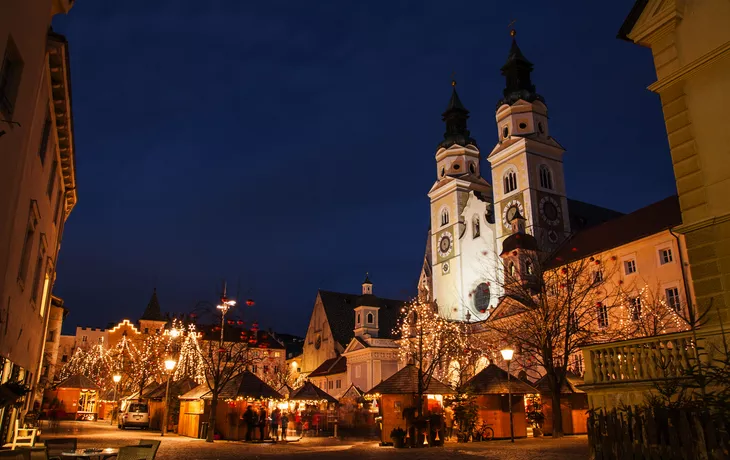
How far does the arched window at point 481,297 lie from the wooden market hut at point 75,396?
125ft

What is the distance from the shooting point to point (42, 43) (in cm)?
1312

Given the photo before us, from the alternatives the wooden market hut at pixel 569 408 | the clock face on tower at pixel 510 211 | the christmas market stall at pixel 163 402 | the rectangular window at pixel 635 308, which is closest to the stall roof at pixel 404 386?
the wooden market hut at pixel 569 408

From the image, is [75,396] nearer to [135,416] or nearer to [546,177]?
[135,416]

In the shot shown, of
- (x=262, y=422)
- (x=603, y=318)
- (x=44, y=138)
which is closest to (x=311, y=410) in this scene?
(x=262, y=422)

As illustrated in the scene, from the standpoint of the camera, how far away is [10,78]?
1120 centimetres

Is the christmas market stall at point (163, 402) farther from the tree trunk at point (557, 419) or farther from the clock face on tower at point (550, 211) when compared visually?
the clock face on tower at point (550, 211)

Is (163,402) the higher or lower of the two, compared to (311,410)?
higher

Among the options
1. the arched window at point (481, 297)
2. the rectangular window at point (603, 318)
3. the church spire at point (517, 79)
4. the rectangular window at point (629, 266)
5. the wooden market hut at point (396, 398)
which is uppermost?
the church spire at point (517, 79)

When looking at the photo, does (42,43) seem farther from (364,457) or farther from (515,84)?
(515,84)

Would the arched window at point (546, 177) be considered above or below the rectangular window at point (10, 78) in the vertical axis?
above

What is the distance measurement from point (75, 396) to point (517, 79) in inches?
2207

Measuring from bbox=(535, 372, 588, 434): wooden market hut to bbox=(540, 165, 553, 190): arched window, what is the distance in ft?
104

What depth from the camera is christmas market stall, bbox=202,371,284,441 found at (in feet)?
92.7

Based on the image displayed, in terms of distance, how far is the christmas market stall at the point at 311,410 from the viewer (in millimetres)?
37688
